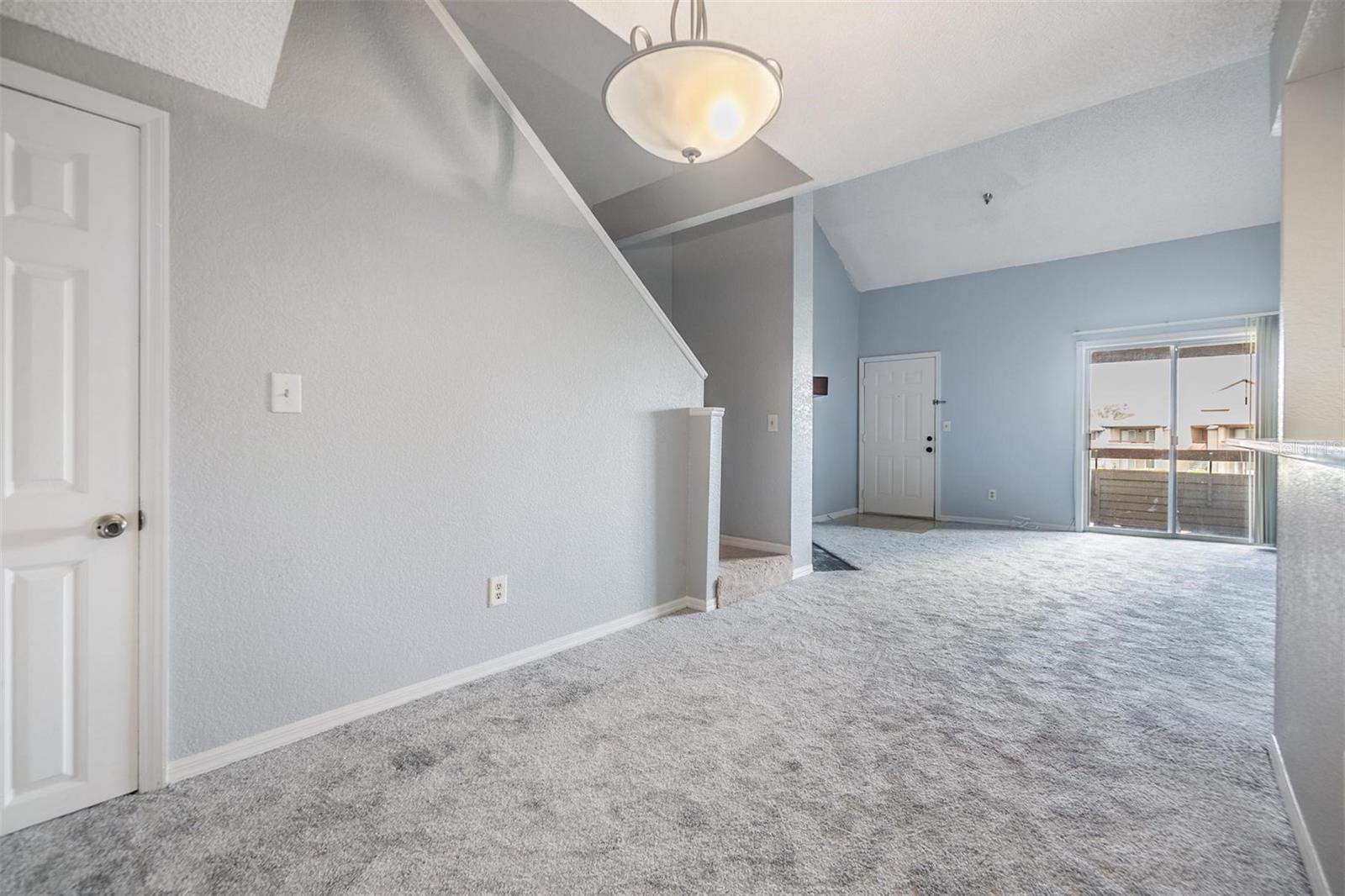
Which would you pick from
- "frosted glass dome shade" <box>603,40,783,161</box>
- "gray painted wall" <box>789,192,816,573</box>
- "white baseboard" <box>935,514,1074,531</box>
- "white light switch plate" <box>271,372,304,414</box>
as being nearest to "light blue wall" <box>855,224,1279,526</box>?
"white baseboard" <box>935,514,1074,531</box>

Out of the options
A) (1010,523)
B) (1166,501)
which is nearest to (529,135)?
(1010,523)

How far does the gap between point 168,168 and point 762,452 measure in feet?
11.3

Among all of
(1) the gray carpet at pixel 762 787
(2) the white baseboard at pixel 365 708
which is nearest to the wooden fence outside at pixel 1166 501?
(1) the gray carpet at pixel 762 787

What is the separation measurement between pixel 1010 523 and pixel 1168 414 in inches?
72.9

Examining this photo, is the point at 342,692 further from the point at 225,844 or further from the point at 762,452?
the point at 762,452

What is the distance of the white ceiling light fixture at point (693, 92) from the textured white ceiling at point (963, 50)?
25.7 inches

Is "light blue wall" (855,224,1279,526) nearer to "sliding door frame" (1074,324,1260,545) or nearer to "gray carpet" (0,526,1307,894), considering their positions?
"sliding door frame" (1074,324,1260,545)

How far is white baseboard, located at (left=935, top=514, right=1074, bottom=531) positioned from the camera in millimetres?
6238

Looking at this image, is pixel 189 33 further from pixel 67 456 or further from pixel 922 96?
pixel 922 96

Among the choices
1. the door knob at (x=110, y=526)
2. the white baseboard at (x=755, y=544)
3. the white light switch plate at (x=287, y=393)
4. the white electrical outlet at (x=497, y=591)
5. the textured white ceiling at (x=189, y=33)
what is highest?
the textured white ceiling at (x=189, y=33)

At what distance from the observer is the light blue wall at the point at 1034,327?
5.50m

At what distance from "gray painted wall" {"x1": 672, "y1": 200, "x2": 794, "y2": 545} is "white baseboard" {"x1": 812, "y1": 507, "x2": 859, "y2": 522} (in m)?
2.68

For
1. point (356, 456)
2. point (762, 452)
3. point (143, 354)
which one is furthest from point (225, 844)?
point (762, 452)

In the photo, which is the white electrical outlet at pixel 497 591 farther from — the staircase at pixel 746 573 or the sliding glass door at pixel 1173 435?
the sliding glass door at pixel 1173 435
